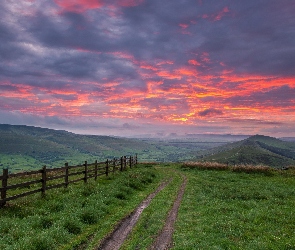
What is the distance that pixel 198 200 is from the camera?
906 inches

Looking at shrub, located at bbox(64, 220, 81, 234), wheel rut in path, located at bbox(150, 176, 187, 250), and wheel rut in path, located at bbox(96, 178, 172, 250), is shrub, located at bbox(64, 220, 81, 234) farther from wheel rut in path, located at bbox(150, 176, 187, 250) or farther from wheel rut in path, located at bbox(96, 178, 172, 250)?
wheel rut in path, located at bbox(150, 176, 187, 250)

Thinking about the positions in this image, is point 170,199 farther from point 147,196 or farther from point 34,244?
point 34,244

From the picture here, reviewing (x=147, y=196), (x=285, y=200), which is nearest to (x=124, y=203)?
(x=147, y=196)

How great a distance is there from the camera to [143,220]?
1639 cm

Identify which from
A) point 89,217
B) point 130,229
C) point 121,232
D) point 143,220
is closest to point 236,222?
point 143,220

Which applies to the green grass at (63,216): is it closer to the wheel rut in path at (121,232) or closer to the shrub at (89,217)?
the shrub at (89,217)

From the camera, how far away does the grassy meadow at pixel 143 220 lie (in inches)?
487

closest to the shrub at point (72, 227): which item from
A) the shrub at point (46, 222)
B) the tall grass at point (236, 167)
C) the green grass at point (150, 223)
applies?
the shrub at point (46, 222)

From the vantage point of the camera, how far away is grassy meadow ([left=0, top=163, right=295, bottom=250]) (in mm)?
12359

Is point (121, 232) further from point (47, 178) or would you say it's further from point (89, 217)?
point (47, 178)

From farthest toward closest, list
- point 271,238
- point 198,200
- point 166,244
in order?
point 198,200 < point 271,238 < point 166,244

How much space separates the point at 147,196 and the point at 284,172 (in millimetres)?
30228

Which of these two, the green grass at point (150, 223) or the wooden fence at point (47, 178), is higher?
the wooden fence at point (47, 178)

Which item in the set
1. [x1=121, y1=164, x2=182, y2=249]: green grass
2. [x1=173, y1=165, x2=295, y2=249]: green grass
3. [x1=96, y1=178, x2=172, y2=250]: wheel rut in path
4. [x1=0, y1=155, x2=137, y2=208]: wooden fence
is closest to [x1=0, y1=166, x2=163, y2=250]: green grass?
[x1=96, y1=178, x2=172, y2=250]: wheel rut in path
